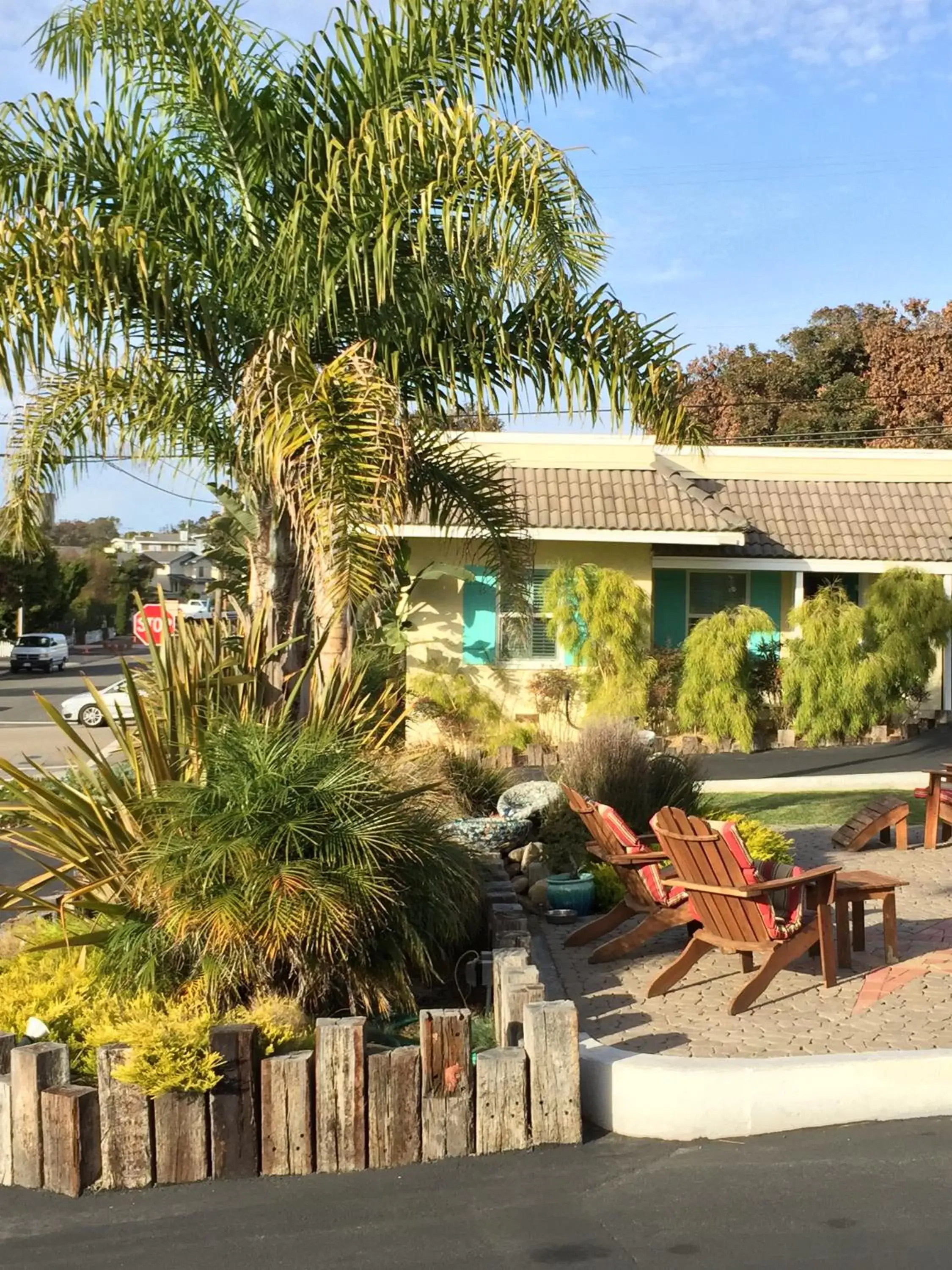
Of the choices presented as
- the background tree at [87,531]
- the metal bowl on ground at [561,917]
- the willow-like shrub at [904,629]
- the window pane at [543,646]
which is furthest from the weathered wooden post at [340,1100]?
the background tree at [87,531]

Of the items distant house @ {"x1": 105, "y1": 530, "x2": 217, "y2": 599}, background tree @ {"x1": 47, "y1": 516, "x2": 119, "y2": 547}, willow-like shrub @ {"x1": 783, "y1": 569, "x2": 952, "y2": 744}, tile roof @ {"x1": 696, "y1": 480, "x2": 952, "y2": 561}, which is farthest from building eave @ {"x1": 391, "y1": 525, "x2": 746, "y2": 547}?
background tree @ {"x1": 47, "y1": 516, "x2": 119, "y2": 547}

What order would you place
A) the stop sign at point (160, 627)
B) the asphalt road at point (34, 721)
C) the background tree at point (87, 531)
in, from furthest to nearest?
the background tree at point (87, 531) → the asphalt road at point (34, 721) → the stop sign at point (160, 627)

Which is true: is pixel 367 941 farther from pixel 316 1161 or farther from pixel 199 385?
pixel 199 385

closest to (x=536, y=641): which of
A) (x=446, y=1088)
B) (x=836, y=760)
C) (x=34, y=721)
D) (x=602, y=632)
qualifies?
(x=602, y=632)

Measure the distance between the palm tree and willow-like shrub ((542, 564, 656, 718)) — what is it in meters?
10.2

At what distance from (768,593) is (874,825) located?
36.2 ft

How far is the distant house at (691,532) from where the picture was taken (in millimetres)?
19922

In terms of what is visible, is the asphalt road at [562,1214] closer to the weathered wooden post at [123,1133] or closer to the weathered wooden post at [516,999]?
the weathered wooden post at [123,1133]

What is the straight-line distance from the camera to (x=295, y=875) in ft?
19.2

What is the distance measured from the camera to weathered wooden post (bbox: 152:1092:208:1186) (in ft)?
16.0

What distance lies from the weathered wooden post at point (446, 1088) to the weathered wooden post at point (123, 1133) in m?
1.04

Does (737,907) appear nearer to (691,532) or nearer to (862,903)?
(862,903)

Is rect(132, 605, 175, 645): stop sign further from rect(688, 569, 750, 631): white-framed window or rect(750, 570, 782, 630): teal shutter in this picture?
rect(750, 570, 782, 630): teal shutter

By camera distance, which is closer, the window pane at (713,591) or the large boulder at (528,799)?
the large boulder at (528,799)
